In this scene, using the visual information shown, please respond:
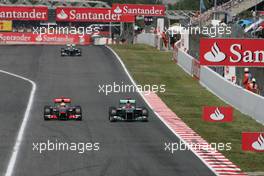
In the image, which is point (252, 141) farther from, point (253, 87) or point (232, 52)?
point (253, 87)

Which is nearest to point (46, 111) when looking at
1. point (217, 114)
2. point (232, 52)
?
point (217, 114)

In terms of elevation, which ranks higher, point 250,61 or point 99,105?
point 250,61

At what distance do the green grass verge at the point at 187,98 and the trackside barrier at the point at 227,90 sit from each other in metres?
0.35

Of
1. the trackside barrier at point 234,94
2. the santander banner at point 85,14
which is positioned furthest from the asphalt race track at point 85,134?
the santander banner at point 85,14

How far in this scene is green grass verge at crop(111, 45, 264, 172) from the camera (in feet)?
80.6

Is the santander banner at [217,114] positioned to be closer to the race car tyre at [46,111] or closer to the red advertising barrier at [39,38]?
the race car tyre at [46,111]

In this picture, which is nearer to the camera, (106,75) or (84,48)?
(106,75)

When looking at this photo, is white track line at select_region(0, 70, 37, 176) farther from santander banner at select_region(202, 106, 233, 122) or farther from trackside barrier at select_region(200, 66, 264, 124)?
trackside barrier at select_region(200, 66, 264, 124)

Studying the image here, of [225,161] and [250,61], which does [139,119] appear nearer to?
[250,61]

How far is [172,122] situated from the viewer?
105 ft

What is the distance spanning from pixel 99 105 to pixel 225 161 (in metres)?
14.6

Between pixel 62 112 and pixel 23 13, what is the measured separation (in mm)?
60361

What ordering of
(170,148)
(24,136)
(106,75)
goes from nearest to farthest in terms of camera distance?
(170,148) < (24,136) < (106,75)

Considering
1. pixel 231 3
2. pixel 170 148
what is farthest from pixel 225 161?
pixel 231 3
